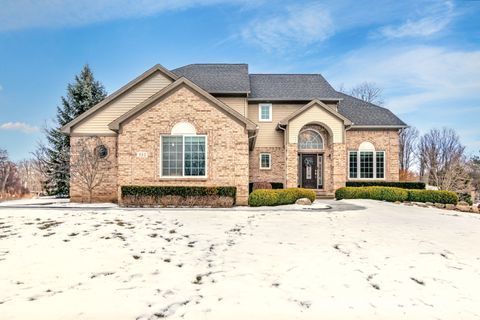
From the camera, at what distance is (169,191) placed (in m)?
14.0

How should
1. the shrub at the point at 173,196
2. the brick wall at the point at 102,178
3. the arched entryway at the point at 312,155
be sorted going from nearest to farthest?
1. the shrub at the point at 173,196
2. the brick wall at the point at 102,178
3. the arched entryway at the point at 312,155

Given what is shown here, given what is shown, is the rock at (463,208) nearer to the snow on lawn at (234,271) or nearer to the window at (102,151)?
the snow on lawn at (234,271)

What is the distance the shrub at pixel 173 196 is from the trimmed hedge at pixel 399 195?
8.32 meters

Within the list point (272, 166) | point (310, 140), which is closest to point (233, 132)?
point (272, 166)

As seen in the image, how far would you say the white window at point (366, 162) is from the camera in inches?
897

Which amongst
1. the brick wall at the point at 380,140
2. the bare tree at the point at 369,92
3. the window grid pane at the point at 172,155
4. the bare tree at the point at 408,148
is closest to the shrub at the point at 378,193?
the brick wall at the point at 380,140

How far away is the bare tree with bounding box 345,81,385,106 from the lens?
140 feet

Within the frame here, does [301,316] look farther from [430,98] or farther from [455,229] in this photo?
[430,98]

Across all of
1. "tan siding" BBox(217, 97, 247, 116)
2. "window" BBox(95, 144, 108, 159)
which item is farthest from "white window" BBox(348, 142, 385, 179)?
"window" BBox(95, 144, 108, 159)

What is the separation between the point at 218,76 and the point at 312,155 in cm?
925

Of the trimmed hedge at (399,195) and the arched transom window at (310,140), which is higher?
the arched transom window at (310,140)

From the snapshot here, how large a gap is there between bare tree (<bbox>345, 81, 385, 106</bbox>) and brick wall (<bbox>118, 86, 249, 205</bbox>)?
33.7 meters

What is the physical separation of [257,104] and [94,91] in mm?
14404

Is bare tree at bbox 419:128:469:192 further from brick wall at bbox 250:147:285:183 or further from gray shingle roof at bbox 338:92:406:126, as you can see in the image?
brick wall at bbox 250:147:285:183
